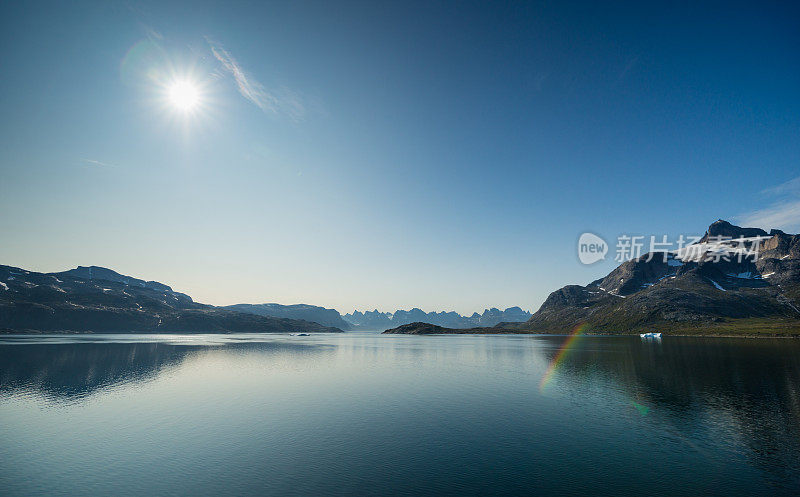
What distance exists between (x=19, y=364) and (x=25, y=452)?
10856cm

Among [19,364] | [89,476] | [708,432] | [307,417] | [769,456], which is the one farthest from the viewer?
[19,364]

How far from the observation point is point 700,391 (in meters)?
69.6

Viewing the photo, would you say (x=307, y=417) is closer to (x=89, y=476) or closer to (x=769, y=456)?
(x=89, y=476)

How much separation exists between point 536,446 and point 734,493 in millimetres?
17087

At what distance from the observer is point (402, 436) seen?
44.3 meters

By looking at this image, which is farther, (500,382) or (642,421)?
(500,382)

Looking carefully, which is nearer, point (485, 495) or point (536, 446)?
point (485, 495)

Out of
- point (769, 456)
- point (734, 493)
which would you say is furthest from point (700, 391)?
point (734, 493)

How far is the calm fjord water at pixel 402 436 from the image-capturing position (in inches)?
1239

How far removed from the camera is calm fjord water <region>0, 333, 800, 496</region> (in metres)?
31.5

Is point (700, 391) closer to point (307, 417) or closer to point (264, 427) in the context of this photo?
point (307, 417)

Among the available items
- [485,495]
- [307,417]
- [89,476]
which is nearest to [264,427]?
[307,417]

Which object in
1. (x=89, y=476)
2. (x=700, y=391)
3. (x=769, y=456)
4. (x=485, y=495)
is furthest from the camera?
(x=700, y=391)

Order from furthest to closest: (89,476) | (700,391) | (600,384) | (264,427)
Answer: (600,384)
(700,391)
(264,427)
(89,476)
